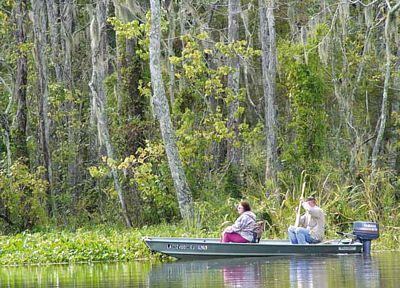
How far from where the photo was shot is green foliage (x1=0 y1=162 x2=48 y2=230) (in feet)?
91.0

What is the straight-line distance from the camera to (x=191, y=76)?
2833cm

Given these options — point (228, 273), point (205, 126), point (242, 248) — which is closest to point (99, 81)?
point (205, 126)

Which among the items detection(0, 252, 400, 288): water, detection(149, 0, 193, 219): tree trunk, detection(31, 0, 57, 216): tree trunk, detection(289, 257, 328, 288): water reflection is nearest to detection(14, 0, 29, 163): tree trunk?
detection(31, 0, 57, 216): tree trunk

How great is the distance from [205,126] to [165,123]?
271 centimetres

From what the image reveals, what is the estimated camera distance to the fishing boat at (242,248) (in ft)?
67.2

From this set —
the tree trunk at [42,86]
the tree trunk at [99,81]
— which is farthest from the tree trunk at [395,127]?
the tree trunk at [42,86]

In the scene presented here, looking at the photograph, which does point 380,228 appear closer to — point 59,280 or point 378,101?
point 59,280

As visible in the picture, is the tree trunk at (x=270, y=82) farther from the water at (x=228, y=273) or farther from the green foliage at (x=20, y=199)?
the water at (x=228, y=273)

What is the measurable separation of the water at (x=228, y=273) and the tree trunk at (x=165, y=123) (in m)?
5.93

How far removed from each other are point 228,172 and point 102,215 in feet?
13.6

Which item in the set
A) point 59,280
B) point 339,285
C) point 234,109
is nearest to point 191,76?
point 234,109

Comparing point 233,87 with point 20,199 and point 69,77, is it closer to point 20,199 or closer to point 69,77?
point 20,199

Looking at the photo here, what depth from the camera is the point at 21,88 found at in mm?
29297

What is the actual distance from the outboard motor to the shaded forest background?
2.53 metres
